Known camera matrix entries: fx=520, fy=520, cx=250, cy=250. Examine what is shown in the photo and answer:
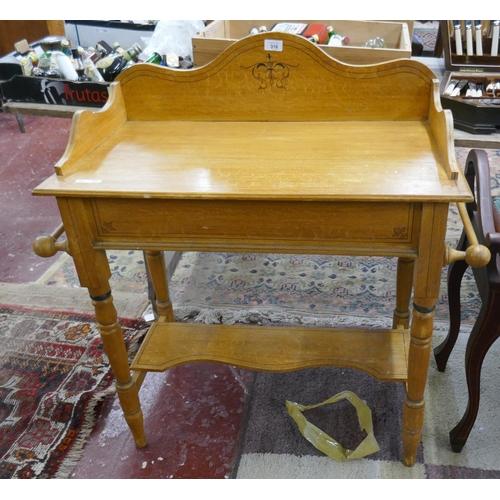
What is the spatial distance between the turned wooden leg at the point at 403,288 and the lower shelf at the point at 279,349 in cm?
16

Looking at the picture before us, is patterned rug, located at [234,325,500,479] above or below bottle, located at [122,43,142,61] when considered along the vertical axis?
below

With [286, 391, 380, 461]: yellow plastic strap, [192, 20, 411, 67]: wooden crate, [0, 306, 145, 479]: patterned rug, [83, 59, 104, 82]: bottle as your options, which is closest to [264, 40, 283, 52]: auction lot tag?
[192, 20, 411, 67]: wooden crate

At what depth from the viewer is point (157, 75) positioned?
1.40m

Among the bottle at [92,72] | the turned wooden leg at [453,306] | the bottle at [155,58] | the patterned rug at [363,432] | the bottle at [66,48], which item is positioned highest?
the bottle at [66,48]

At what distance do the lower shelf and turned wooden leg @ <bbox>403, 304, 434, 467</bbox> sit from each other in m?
0.07

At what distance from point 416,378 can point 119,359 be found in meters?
0.78

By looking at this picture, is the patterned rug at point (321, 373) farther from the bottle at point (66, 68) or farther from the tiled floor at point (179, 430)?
the bottle at point (66, 68)

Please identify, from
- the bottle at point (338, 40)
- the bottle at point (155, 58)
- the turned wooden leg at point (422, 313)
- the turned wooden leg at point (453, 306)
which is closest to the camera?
the turned wooden leg at point (422, 313)

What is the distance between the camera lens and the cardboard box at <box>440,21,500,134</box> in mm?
1619

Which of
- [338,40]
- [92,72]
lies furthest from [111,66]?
[338,40]

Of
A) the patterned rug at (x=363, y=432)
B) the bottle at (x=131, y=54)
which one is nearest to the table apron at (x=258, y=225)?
the patterned rug at (x=363, y=432)

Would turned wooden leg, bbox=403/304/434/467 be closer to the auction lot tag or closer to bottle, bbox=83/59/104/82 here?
the auction lot tag

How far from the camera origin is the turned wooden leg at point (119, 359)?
130 centimetres

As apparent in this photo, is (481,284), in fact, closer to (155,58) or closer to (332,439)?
(332,439)
